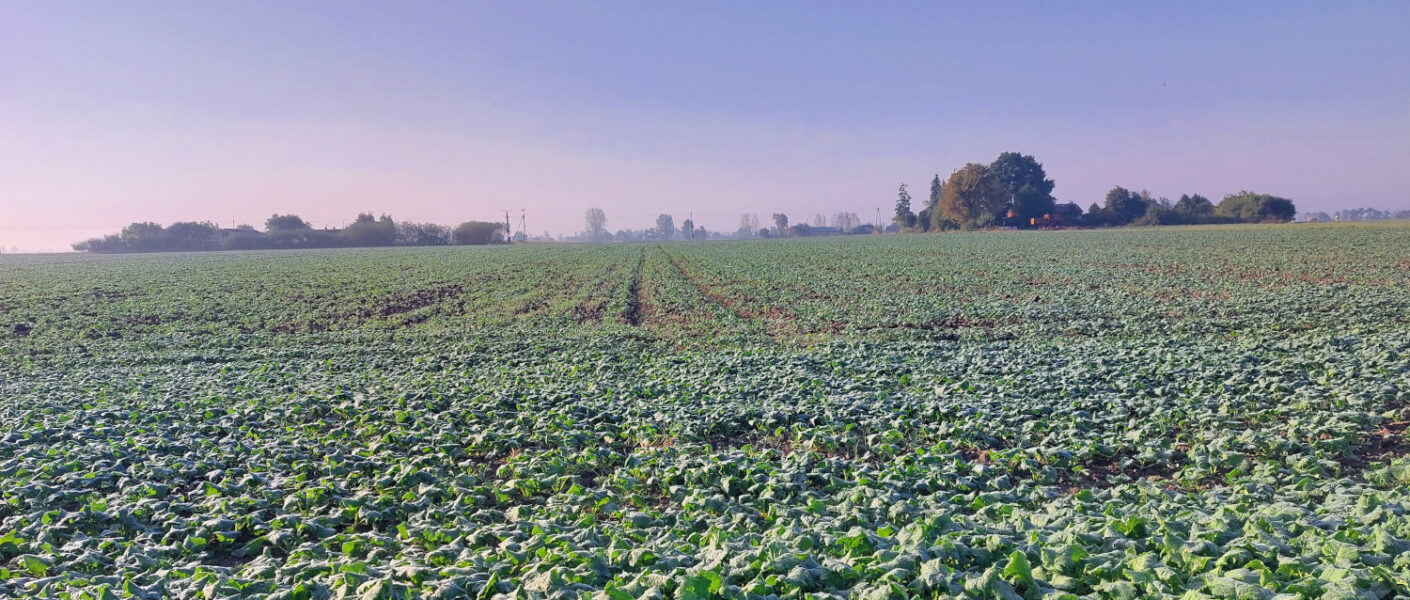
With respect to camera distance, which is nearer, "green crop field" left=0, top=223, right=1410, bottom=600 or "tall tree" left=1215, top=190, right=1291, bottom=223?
"green crop field" left=0, top=223, right=1410, bottom=600

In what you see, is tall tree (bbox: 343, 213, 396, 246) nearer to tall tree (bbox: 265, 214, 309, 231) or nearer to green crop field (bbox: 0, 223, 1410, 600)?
tall tree (bbox: 265, 214, 309, 231)

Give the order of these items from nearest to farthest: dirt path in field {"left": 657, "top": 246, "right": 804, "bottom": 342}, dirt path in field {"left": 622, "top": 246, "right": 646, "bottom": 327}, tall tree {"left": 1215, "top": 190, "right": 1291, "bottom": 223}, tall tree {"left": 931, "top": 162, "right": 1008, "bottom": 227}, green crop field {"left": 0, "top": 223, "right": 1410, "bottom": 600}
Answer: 1. green crop field {"left": 0, "top": 223, "right": 1410, "bottom": 600}
2. dirt path in field {"left": 657, "top": 246, "right": 804, "bottom": 342}
3. dirt path in field {"left": 622, "top": 246, "right": 646, "bottom": 327}
4. tall tree {"left": 1215, "top": 190, "right": 1291, "bottom": 223}
5. tall tree {"left": 931, "top": 162, "right": 1008, "bottom": 227}

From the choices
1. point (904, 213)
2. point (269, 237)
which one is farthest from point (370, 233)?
point (904, 213)

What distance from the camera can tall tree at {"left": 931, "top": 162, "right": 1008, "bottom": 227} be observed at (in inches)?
5005

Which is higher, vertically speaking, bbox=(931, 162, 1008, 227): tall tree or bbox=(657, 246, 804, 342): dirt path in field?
bbox=(931, 162, 1008, 227): tall tree

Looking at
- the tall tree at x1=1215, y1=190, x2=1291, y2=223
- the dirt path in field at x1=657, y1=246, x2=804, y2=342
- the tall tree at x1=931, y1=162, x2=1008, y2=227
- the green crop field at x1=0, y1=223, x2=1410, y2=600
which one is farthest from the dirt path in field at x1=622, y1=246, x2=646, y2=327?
the tall tree at x1=1215, y1=190, x2=1291, y2=223

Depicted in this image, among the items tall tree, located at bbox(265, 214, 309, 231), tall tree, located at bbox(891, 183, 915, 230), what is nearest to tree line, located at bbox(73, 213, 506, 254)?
tall tree, located at bbox(265, 214, 309, 231)

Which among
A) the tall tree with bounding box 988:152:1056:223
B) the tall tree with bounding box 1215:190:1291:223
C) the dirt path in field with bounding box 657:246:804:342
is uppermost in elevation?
the tall tree with bounding box 988:152:1056:223

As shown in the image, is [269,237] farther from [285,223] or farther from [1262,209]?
[1262,209]

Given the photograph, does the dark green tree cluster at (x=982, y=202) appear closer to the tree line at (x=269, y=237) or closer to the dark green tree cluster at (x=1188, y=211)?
the dark green tree cluster at (x=1188, y=211)

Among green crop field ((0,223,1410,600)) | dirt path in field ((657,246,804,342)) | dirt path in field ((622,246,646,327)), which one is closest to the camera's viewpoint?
green crop field ((0,223,1410,600))

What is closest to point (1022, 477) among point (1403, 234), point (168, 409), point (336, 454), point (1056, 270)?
point (336, 454)

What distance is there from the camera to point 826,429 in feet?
33.1

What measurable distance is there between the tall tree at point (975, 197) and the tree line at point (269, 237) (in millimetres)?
97904
